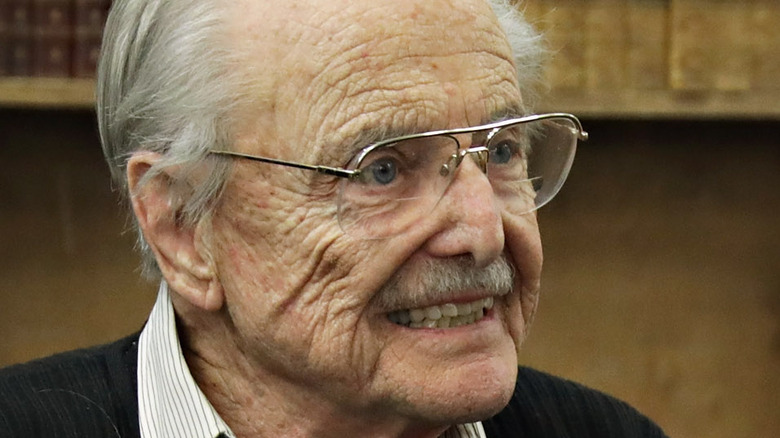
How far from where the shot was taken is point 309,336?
4.11ft

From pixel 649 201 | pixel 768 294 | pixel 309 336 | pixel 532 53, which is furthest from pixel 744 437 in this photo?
pixel 309 336

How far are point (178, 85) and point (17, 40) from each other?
1.17 meters

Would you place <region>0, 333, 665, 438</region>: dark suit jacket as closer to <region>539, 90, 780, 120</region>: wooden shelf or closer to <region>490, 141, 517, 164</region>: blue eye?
<region>490, 141, 517, 164</region>: blue eye

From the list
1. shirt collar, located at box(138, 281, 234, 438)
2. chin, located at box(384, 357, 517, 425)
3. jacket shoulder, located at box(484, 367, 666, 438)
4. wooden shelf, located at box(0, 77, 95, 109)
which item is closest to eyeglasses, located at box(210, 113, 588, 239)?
chin, located at box(384, 357, 517, 425)

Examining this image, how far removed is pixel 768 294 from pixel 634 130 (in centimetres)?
58

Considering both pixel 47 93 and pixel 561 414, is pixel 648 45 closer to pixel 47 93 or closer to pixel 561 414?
pixel 561 414

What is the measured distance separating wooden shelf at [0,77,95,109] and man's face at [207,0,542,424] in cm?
110

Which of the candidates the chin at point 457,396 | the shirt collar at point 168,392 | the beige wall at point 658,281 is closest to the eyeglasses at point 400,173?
the chin at point 457,396

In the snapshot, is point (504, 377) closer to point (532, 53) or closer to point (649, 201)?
point (532, 53)

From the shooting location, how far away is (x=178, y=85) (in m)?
1.29

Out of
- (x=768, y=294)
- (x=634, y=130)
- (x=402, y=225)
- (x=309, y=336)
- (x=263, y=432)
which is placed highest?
(x=402, y=225)

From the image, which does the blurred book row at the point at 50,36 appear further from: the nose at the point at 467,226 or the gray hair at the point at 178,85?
the nose at the point at 467,226

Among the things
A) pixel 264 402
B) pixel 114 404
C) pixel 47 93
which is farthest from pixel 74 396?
pixel 47 93

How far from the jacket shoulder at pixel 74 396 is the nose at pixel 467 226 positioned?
1.47ft
